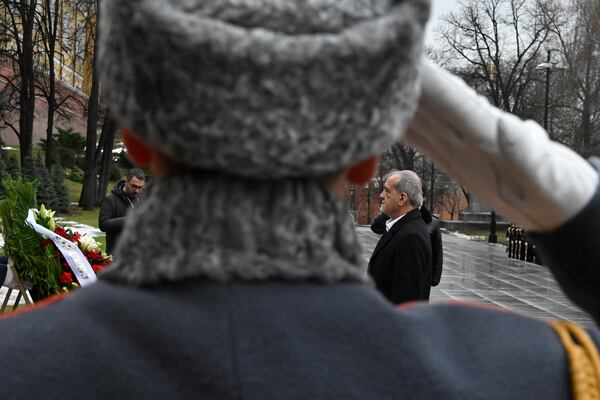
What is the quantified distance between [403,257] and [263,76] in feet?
16.6

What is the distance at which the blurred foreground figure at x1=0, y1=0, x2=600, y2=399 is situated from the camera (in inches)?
41.1

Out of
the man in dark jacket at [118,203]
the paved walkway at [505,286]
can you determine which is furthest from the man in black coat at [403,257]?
the man in dark jacket at [118,203]

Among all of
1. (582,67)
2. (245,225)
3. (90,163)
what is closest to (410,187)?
(245,225)

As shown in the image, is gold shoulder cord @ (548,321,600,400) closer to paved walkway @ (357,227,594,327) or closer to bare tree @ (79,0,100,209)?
paved walkway @ (357,227,594,327)

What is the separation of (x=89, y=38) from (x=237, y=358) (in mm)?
33119

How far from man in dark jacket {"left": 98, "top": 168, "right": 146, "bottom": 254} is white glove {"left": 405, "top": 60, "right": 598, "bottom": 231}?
8.56 metres

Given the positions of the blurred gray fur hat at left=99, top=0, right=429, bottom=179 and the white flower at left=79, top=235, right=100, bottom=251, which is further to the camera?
the white flower at left=79, top=235, right=100, bottom=251

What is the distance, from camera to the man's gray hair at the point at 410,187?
260 inches

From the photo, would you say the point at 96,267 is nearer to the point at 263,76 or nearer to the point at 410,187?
the point at 410,187

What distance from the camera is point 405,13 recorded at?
1089 mm

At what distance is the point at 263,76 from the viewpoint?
104cm

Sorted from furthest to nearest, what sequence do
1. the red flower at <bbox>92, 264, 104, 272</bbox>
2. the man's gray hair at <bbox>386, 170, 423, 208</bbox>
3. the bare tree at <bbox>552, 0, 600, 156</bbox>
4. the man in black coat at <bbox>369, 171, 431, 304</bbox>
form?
the bare tree at <bbox>552, 0, 600, 156</bbox> < the man's gray hair at <bbox>386, 170, 423, 208</bbox> < the red flower at <bbox>92, 264, 104, 272</bbox> < the man in black coat at <bbox>369, 171, 431, 304</bbox>


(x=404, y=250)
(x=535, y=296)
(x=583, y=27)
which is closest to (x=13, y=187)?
(x=404, y=250)

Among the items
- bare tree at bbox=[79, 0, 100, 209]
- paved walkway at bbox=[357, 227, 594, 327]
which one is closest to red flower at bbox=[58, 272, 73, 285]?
paved walkway at bbox=[357, 227, 594, 327]
